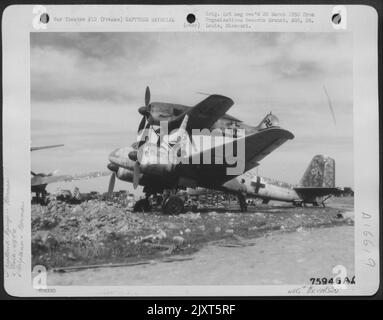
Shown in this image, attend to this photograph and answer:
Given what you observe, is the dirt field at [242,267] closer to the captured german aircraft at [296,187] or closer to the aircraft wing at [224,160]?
the captured german aircraft at [296,187]

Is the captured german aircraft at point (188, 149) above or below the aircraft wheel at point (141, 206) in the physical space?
above

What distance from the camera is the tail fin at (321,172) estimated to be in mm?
2883

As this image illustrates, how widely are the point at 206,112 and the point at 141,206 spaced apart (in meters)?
0.85

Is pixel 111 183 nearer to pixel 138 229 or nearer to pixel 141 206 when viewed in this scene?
pixel 141 206

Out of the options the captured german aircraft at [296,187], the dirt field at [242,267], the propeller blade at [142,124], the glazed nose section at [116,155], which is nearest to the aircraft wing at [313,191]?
the captured german aircraft at [296,187]

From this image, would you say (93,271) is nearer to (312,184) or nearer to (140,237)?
(140,237)

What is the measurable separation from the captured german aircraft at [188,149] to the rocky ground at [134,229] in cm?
12

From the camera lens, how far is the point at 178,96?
2.89 meters

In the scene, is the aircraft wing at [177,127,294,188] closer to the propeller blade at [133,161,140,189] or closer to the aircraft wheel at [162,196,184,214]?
the aircraft wheel at [162,196,184,214]

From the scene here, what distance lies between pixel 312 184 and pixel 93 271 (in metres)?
1.73

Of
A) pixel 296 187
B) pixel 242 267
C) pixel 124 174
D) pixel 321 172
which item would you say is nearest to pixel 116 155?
pixel 124 174

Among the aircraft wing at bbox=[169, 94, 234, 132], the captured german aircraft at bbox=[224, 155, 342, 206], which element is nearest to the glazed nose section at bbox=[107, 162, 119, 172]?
the aircraft wing at bbox=[169, 94, 234, 132]

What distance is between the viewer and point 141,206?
2969 mm

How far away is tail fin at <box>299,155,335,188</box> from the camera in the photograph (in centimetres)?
288
